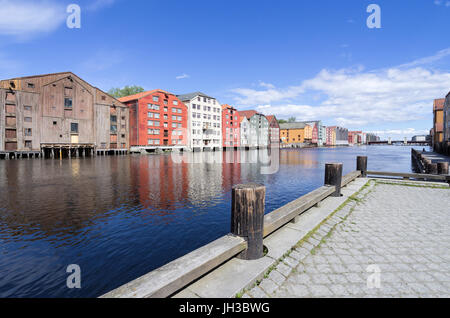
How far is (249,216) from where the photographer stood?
379 cm

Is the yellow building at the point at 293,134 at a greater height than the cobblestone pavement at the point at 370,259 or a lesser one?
greater

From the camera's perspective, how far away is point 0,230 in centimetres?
734

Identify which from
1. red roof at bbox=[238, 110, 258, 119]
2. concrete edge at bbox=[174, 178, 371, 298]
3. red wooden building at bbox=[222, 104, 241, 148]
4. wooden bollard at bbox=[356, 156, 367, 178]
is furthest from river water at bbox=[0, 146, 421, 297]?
red roof at bbox=[238, 110, 258, 119]

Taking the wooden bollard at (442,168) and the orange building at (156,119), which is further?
the orange building at (156,119)

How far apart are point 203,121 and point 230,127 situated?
14.8m

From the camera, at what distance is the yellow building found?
13725cm

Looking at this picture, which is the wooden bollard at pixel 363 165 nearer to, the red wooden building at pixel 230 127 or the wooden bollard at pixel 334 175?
the wooden bollard at pixel 334 175

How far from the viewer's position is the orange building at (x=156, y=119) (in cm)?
5684

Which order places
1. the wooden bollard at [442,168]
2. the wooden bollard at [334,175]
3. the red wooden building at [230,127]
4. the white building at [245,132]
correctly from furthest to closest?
the white building at [245,132] → the red wooden building at [230,127] → the wooden bollard at [442,168] → the wooden bollard at [334,175]

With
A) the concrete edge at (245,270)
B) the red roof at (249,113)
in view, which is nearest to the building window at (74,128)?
the concrete edge at (245,270)

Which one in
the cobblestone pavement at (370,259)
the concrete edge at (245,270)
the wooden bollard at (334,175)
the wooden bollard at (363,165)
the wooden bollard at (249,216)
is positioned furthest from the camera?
the wooden bollard at (363,165)

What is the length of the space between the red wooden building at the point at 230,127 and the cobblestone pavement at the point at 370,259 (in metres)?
76.7

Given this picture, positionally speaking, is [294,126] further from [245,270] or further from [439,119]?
[245,270]
